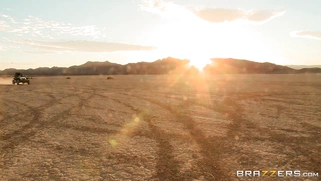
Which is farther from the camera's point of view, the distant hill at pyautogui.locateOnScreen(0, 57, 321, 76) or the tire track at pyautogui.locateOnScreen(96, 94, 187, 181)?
the distant hill at pyautogui.locateOnScreen(0, 57, 321, 76)

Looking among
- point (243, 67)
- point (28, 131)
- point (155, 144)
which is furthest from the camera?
point (243, 67)

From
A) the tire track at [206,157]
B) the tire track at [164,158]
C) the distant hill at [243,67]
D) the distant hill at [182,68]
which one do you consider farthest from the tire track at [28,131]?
the distant hill at [243,67]

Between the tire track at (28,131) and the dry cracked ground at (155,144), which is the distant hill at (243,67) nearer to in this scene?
the dry cracked ground at (155,144)

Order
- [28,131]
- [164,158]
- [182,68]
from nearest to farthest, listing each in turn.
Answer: [164,158] → [28,131] → [182,68]

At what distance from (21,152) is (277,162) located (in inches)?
213

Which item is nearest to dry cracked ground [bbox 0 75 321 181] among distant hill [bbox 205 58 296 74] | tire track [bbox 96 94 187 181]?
tire track [bbox 96 94 187 181]

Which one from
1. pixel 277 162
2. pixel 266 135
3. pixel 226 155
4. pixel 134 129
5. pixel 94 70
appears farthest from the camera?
pixel 94 70

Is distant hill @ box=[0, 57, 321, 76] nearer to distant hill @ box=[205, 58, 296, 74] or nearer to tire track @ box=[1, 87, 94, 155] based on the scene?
distant hill @ box=[205, 58, 296, 74]

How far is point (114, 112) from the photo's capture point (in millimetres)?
11258

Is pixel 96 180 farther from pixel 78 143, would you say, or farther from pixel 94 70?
pixel 94 70

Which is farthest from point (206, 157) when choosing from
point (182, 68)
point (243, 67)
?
point (243, 67)

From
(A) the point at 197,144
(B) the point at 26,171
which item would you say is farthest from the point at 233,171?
(B) the point at 26,171

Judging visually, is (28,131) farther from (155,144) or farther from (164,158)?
(164,158)

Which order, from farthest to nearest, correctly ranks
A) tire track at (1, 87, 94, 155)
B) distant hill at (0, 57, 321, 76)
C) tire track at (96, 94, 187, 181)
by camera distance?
distant hill at (0, 57, 321, 76) < tire track at (1, 87, 94, 155) < tire track at (96, 94, 187, 181)
